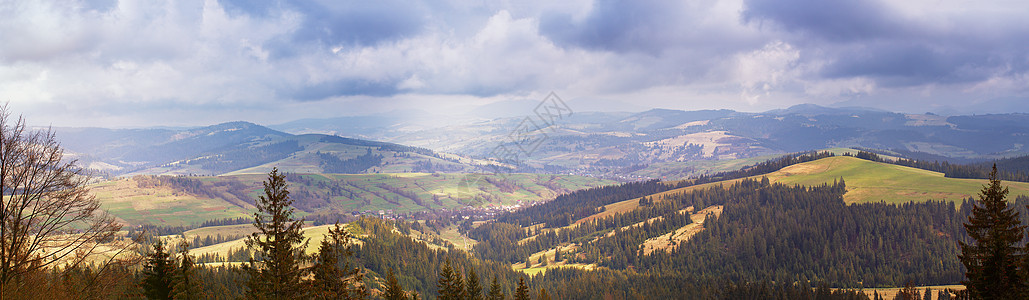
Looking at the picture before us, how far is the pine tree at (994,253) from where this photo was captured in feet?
100

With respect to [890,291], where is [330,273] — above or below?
above

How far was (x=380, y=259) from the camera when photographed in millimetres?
153750

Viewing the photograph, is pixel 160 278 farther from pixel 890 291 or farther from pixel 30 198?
pixel 890 291

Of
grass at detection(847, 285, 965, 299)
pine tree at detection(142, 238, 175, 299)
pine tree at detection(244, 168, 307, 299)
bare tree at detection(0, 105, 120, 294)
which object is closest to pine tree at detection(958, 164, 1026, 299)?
pine tree at detection(244, 168, 307, 299)

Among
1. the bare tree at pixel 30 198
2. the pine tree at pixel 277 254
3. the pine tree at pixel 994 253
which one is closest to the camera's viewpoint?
the bare tree at pixel 30 198

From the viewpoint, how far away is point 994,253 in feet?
102

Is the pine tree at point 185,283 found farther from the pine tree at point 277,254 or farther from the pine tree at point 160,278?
the pine tree at point 277,254

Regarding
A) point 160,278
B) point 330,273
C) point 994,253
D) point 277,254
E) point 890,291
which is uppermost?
point 277,254

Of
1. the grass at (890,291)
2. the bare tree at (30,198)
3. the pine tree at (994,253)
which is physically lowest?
the grass at (890,291)

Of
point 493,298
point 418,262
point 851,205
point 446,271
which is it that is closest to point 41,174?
point 446,271

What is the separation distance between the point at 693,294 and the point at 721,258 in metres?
63.2

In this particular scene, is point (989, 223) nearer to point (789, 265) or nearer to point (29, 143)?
point (29, 143)

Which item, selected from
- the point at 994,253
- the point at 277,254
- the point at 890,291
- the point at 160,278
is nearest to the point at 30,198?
the point at 277,254

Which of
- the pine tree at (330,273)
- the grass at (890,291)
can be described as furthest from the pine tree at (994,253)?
the grass at (890,291)
